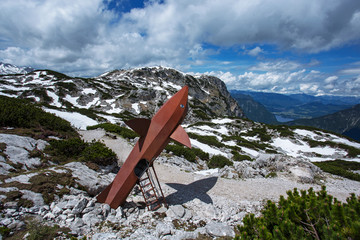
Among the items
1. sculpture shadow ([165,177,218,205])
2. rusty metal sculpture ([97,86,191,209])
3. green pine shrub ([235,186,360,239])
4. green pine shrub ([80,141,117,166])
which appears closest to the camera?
green pine shrub ([235,186,360,239])

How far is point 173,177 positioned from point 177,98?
325 inches

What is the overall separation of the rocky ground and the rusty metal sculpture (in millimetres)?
657

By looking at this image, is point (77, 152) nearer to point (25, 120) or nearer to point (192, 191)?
point (25, 120)

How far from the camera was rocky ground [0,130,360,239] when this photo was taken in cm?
643

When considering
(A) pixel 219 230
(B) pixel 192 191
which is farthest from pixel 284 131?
(A) pixel 219 230

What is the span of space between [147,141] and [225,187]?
7652mm

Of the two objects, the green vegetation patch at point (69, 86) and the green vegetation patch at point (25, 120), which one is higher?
the green vegetation patch at point (69, 86)

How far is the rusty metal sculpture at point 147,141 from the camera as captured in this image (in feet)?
26.2

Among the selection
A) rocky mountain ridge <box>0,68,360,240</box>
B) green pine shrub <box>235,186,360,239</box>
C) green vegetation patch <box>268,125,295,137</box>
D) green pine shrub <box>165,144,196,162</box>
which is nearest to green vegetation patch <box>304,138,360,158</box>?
green vegetation patch <box>268,125,295,137</box>

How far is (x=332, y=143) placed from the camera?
52.4 metres

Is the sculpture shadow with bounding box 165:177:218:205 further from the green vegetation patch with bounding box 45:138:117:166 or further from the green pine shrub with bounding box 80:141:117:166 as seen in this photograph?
the green vegetation patch with bounding box 45:138:117:166

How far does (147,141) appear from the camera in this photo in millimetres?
8062

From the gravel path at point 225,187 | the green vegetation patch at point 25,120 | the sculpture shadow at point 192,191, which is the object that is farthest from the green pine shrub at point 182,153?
the green vegetation patch at point 25,120

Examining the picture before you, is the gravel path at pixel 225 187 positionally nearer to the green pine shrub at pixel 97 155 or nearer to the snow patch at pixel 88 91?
the green pine shrub at pixel 97 155
